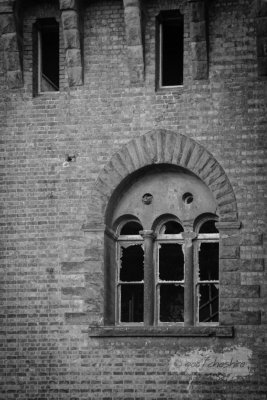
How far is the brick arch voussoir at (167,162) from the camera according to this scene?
20547mm

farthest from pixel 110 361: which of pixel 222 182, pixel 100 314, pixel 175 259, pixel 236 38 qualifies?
pixel 236 38

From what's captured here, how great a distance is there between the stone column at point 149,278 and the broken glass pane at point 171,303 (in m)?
0.21

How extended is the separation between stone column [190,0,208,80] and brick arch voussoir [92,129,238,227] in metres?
1.16

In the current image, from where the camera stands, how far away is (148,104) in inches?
835

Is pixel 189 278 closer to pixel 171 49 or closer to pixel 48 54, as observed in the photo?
pixel 171 49

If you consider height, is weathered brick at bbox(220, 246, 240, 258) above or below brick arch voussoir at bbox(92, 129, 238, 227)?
below

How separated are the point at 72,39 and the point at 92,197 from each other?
8.99 ft

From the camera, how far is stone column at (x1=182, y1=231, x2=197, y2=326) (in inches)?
813

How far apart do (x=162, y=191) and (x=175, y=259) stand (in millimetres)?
1182

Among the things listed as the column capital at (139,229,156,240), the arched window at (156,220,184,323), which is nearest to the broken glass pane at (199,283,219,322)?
the arched window at (156,220,184,323)

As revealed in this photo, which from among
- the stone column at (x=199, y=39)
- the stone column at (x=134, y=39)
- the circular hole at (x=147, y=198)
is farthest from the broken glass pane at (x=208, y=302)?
the stone column at (x=134, y=39)

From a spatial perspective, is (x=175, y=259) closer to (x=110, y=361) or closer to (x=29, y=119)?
(x=110, y=361)

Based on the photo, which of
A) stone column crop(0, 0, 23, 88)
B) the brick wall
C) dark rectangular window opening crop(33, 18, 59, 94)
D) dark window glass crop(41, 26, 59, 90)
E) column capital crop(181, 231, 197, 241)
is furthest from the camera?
dark window glass crop(41, 26, 59, 90)

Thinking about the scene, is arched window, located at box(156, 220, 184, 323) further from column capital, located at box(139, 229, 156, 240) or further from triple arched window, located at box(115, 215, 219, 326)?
column capital, located at box(139, 229, 156, 240)
